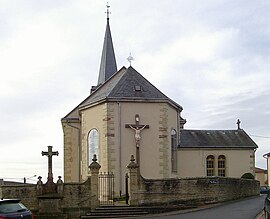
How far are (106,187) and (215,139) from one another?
13944 mm

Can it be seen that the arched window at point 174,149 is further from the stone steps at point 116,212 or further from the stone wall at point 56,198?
the stone wall at point 56,198

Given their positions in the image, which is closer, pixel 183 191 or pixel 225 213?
pixel 225 213

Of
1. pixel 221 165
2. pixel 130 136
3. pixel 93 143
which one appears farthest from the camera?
pixel 221 165

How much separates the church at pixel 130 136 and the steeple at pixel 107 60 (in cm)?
1456

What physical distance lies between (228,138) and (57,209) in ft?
68.3

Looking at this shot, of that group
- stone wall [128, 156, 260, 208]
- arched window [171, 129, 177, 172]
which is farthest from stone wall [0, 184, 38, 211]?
arched window [171, 129, 177, 172]

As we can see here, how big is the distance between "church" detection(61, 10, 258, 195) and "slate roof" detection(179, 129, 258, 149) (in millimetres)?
189

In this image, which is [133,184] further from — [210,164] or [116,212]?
[210,164]

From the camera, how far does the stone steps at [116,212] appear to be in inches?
1022

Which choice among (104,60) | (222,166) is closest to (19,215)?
(222,166)

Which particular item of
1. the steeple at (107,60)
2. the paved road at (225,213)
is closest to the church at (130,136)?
the paved road at (225,213)

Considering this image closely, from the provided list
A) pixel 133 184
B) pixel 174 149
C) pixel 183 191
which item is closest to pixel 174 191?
pixel 183 191

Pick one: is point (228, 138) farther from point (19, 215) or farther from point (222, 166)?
point (19, 215)

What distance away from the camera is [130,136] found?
111 ft
